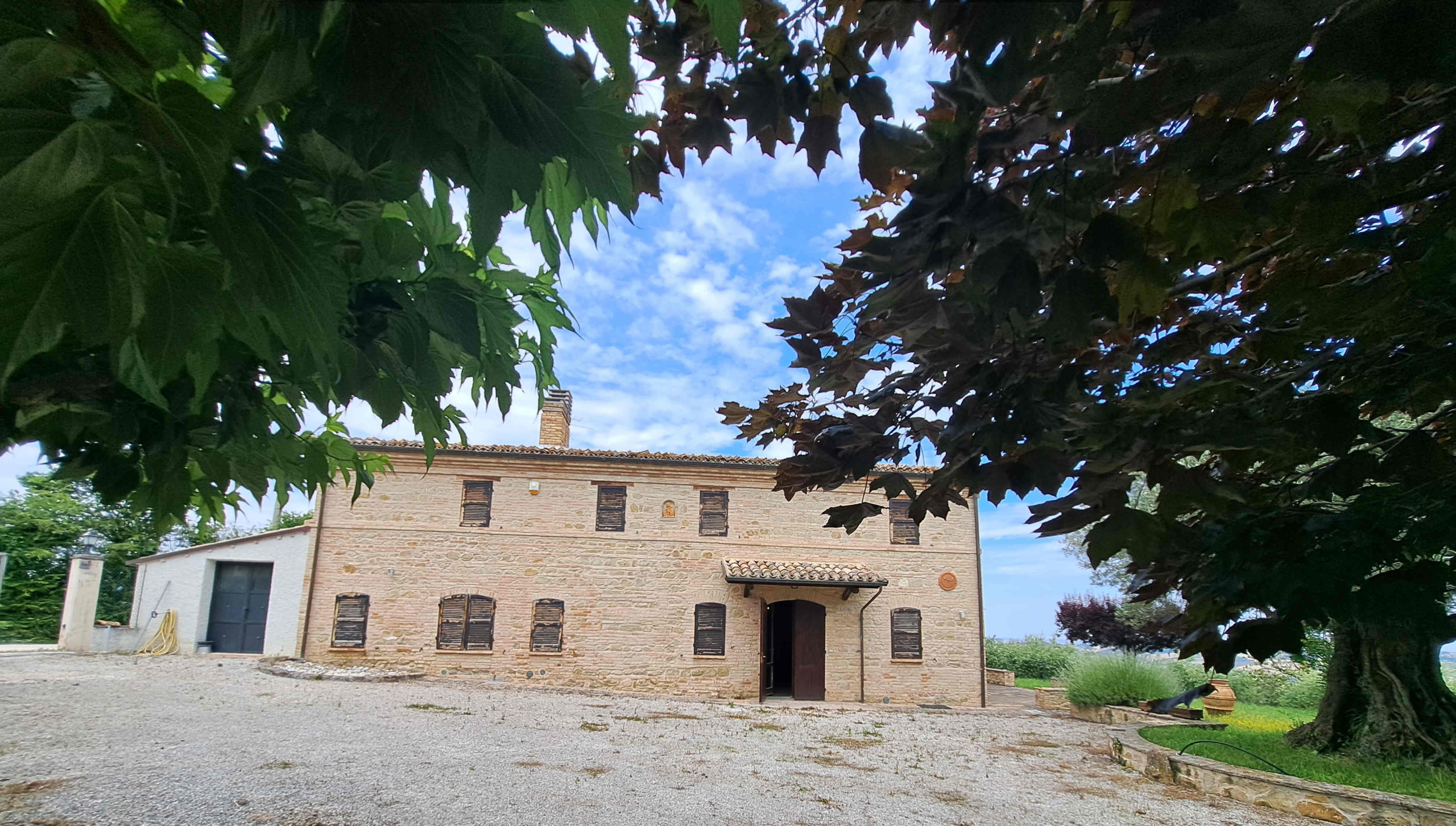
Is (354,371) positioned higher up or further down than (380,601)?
higher up

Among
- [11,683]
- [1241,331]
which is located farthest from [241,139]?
[11,683]

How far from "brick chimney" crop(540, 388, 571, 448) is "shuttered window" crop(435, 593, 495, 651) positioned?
3841mm

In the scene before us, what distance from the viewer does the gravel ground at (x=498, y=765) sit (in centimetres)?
541

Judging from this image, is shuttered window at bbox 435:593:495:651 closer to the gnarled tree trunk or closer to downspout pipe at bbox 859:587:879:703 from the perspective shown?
downspout pipe at bbox 859:587:879:703

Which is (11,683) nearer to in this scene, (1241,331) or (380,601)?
(380,601)

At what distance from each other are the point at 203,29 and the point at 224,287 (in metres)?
0.28

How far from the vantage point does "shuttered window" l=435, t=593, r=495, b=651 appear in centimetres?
1503

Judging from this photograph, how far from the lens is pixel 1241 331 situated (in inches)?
89.2

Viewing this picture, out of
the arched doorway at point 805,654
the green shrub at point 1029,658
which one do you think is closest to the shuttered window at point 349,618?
the arched doorway at point 805,654

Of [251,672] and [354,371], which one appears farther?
[251,672]

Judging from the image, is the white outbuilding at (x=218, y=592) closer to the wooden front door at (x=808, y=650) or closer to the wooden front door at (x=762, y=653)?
the wooden front door at (x=762, y=653)

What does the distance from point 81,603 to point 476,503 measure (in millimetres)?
9284

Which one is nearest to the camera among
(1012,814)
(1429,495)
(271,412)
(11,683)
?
(1429,495)

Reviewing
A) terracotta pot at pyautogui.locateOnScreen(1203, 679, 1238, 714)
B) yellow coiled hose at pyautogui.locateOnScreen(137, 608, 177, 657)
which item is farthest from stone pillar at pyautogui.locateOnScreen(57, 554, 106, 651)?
terracotta pot at pyautogui.locateOnScreen(1203, 679, 1238, 714)
